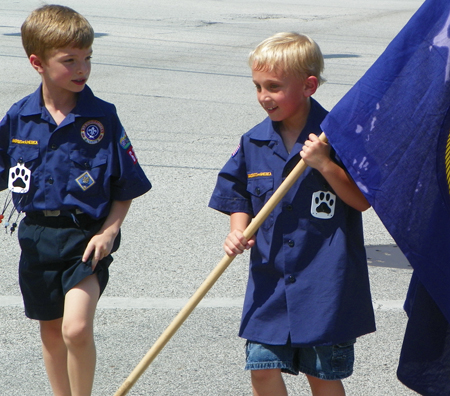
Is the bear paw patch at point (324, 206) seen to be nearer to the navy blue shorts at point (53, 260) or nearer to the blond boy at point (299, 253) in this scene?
the blond boy at point (299, 253)

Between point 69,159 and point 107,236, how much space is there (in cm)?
35

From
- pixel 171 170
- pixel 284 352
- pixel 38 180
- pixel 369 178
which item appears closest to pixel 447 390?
pixel 284 352

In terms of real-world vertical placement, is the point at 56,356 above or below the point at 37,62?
below

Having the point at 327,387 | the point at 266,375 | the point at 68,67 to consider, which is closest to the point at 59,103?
the point at 68,67

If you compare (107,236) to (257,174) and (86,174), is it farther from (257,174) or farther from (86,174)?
(257,174)

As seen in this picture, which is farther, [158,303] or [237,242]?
[158,303]

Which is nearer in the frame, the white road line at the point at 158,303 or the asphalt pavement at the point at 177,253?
the asphalt pavement at the point at 177,253

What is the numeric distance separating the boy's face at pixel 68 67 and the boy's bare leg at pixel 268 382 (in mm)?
1350

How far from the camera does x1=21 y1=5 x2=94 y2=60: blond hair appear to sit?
115 inches

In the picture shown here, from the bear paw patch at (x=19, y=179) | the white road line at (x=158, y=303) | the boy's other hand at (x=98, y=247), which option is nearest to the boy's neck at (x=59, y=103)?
the bear paw patch at (x=19, y=179)

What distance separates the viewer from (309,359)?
2740 millimetres

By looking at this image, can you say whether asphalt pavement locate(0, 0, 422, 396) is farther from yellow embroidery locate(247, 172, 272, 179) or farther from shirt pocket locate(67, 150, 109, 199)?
yellow embroidery locate(247, 172, 272, 179)

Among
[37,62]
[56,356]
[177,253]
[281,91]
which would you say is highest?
[281,91]

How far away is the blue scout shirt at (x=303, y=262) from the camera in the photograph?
2686 millimetres
